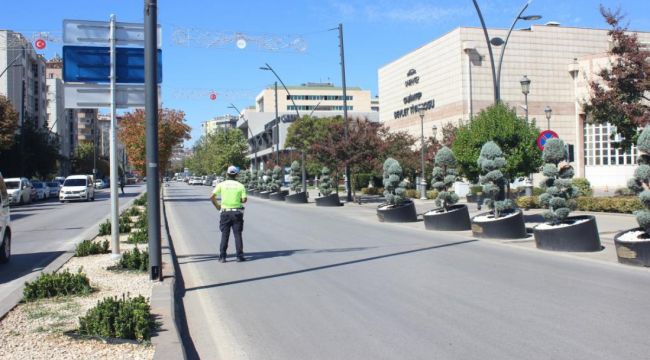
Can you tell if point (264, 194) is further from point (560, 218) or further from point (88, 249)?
point (560, 218)

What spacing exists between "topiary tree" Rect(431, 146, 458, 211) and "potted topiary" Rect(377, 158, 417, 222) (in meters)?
2.51

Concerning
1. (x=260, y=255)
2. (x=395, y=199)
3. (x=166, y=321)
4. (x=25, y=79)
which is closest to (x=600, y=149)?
(x=395, y=199)

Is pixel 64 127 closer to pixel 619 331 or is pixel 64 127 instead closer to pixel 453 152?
pixel 453 152

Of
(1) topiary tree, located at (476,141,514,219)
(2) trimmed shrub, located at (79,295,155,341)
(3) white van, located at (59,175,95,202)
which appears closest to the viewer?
(2) trimmed shrub, located at (79,295,155,341)

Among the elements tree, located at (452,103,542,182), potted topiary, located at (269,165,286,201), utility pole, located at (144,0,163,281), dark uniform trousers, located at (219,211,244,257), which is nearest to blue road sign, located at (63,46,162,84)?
utility pole, located at (144,0,163,281)

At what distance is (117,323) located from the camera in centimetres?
571

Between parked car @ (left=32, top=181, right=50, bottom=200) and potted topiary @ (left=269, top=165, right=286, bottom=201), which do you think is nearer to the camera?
potted topiary @ (left=269, top=165, right=286, bottom=201)

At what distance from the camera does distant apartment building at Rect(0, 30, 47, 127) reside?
6838cm

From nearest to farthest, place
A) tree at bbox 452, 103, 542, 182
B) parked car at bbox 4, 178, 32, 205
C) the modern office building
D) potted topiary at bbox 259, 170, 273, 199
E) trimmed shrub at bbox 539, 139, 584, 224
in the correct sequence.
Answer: trimmed shrub at bbox 539, 139, 584, 224 < tree at bbox 452, 103, 542, 182 < parked car at bbox 4, 178, 32, 205 < potted topiary at bbox 259, 170, 273, 199 < the modern office building

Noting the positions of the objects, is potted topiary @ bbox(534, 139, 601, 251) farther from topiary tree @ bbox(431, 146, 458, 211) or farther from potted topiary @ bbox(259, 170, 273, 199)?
potted topiary @ bbox(259, 170, 273, 199)

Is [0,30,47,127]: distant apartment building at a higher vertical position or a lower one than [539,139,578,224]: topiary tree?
higher

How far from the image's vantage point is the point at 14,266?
11727mm

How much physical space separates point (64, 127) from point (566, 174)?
10794 cm

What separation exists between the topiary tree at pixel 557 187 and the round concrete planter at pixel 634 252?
199 centimetres
